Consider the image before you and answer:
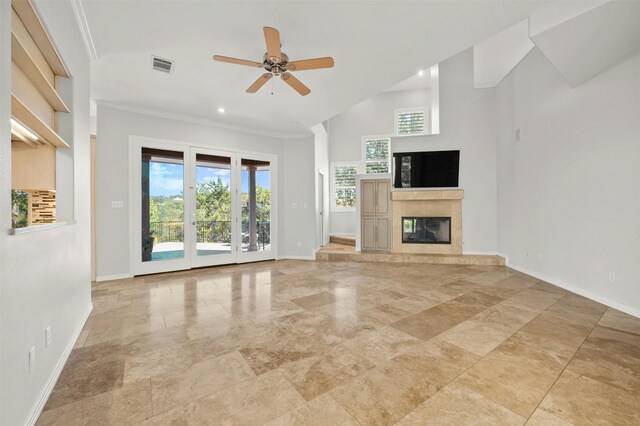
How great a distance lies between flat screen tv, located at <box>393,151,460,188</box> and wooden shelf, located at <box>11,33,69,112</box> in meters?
6.08

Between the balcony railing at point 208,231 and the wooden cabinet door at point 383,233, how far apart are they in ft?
9.13

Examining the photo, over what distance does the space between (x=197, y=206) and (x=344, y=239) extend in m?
4.24

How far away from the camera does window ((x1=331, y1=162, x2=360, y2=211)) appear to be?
28.3 ft

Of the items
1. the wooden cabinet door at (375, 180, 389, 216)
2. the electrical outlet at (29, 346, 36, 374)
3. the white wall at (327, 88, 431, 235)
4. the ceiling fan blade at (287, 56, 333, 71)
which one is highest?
the white wall at (327, 88, 431, 235)

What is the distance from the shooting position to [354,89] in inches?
162

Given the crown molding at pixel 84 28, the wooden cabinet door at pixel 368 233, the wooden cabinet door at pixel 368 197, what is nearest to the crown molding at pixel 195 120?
the crown molding at pixel 84 28

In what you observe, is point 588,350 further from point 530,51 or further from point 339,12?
point 530,51

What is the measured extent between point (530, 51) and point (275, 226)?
6040 mm

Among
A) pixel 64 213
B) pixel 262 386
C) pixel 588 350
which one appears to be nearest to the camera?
Answer: pixel 262 386

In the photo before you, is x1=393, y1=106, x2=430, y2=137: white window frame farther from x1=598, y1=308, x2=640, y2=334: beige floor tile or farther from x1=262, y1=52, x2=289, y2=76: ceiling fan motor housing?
x1=598, y1=308, x2=640, y2=334: beige floor tile

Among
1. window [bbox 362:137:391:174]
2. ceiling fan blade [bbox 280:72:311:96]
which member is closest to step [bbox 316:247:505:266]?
window [bbox 362:137:391:174]

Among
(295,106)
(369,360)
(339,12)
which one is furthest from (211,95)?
(369,360)

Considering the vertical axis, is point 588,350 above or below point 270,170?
below

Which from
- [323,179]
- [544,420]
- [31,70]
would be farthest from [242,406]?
[323,179]
